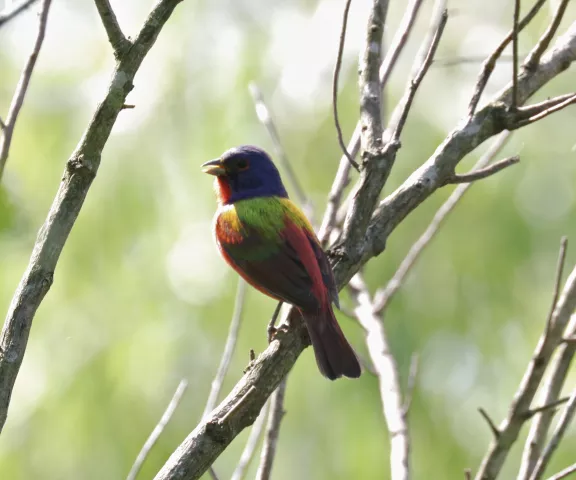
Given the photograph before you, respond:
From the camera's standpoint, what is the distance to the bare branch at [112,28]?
89.0 inches

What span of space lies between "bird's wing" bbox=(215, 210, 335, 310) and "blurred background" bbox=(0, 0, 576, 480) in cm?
166

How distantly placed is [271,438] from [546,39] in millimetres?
1676

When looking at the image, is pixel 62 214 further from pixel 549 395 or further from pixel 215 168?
pixel 215 168

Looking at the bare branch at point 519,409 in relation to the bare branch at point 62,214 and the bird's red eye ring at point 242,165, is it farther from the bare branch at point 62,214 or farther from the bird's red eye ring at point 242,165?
the bird's red eye ring at point 242,165

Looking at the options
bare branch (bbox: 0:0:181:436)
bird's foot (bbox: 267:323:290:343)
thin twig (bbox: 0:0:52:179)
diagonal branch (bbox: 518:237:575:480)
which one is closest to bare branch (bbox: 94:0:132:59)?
bare branch (bbox: 0:0:181:436)

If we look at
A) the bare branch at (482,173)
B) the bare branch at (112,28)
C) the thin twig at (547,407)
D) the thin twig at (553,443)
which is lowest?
the thin twig at (553,443)

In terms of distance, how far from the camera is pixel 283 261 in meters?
4.07

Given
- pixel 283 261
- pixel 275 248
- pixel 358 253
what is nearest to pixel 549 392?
pixel 358 253

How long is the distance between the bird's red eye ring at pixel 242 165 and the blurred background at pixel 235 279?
1394 mm

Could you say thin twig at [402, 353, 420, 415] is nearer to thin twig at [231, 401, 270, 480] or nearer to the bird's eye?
thin twig at [231, 401, 270, 480]

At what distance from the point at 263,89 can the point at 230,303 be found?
68.9 inches

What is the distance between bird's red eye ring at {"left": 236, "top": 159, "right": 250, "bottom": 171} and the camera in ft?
15.9

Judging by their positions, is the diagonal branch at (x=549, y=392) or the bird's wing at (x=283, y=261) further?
the bird's wing at (x=283, y=261)

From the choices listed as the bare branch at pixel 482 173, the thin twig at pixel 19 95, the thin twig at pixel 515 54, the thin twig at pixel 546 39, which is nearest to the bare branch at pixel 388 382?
the bare branch at pixel 482 173
